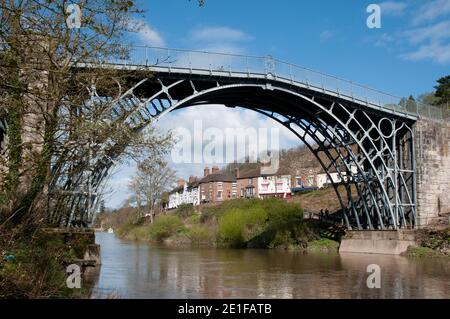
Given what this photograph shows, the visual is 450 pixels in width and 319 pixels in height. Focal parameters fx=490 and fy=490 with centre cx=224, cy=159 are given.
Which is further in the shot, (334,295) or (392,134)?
(392,134)

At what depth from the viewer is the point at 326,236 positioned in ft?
130

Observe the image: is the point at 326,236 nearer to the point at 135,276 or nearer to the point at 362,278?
the point at 362,278

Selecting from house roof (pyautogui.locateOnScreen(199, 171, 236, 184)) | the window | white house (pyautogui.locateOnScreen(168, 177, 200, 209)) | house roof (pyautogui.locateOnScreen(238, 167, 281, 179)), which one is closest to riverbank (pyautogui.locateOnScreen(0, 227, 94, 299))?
house roof (pyautogui.locateOnScreen(238, 167, 281, 179))

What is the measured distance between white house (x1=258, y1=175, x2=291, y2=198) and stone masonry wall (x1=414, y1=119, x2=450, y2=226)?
42975 mm

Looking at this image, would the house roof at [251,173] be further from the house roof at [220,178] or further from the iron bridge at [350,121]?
the iron bridge at [350,121]

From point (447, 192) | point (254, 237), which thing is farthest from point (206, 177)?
point (447, 192)

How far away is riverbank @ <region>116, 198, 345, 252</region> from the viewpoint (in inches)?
1583

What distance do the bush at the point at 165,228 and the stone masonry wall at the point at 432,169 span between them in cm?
3062

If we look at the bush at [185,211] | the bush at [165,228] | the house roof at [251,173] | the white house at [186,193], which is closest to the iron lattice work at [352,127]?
the bush at [165,228]

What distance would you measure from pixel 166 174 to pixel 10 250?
54163mm

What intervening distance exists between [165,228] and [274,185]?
28145mm

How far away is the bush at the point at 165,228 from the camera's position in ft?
191

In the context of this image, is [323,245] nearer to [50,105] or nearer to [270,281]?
[270,281]

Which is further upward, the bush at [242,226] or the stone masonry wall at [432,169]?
the stone masonry wall at [432,169]
